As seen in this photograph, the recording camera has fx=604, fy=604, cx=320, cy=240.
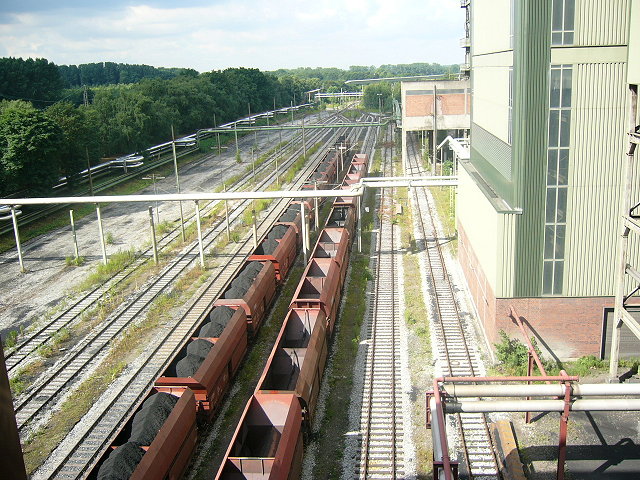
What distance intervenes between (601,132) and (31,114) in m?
34.0

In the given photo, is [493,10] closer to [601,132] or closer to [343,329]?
[601,132]

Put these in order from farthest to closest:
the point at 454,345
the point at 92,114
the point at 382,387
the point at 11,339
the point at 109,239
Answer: the point at 92,114 → the point at 109,239 → the point at 11,339 → the point at 454,345 → the point at 382,387

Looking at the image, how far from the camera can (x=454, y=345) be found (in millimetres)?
20016

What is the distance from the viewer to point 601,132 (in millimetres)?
17141

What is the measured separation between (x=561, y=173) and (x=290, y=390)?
9895mm

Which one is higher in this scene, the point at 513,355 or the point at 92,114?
the point at 92,114

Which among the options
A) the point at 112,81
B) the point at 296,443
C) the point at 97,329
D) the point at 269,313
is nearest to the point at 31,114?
the point at 97,329

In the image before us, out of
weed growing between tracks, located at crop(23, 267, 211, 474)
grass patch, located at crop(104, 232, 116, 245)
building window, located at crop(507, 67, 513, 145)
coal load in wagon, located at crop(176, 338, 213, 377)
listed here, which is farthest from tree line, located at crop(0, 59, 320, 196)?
building window, located at crop(507, 67, 513, 145)

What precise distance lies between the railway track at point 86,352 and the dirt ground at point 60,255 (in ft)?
9.17

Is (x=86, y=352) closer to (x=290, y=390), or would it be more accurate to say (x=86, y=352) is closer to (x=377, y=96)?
(x=290, y=390)

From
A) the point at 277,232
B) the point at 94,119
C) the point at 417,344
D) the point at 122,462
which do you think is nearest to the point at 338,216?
the point at 277,232

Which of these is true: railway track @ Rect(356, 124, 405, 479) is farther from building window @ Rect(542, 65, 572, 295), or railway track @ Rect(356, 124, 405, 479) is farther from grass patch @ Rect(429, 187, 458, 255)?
building window @ Rect(542, 65, 572, 295)

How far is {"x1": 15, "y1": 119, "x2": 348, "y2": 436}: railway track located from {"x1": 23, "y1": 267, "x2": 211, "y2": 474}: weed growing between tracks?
43 centimetres

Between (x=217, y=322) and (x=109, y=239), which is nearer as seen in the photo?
(x=217, y=322)
